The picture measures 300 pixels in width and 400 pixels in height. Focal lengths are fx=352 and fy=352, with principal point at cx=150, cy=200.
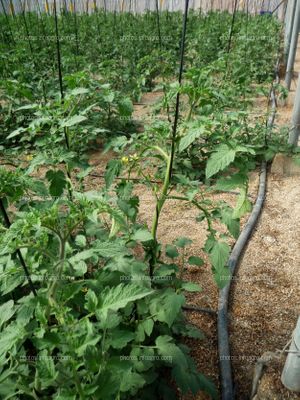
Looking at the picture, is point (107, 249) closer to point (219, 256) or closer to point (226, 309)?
point (219, 256)

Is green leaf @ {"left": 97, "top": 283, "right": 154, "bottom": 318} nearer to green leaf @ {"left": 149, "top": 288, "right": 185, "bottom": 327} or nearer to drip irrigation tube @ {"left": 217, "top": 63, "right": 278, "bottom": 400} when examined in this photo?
green leaf @ {"left": 149, "top": 288, "right": 185, "bottom": 327}

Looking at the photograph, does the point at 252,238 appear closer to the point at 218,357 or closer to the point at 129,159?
the point at 218,357

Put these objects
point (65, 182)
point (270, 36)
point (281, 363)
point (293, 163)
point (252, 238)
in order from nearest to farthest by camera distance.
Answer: point (281, 363) < point (65, 182) < point (252, 238) < point (293, 163) < point (270, 36)

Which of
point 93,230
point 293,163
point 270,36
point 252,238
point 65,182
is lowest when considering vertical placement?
point 252,238

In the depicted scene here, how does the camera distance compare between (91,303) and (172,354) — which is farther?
(172,354)

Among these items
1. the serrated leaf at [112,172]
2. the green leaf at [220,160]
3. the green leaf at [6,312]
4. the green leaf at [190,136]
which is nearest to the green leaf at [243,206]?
the green leaf at [220,160]

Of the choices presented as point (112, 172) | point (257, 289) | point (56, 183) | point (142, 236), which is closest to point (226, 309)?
point (257, 289)

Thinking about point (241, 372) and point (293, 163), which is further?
point (293, 163)

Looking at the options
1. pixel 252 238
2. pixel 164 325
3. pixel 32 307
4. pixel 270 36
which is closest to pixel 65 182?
pixel 32 307

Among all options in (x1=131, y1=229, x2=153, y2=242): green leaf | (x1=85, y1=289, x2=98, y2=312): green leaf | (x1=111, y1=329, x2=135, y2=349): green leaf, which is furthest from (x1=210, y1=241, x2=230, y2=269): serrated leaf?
(x1=85, y1=289, x2=98, y2=312): green leaf

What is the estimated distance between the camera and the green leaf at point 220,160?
151 centimetres

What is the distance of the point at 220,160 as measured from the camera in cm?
153

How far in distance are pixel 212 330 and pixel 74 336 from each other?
1221 millimetres

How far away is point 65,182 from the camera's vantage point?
5.41 ft
